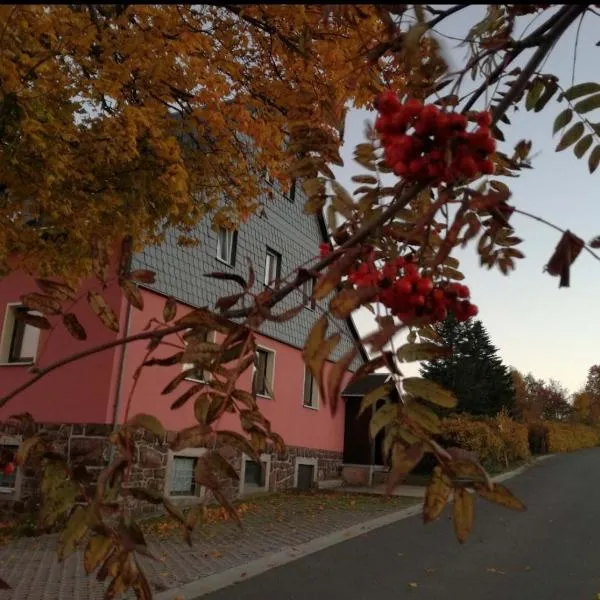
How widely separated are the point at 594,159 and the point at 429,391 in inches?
75.2

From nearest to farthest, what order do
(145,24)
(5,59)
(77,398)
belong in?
(5,59)
(145,24)
(77,398)

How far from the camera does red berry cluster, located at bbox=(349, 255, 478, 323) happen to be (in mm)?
1374

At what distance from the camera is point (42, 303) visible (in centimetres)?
176

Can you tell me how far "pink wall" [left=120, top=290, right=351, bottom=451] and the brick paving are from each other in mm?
1921

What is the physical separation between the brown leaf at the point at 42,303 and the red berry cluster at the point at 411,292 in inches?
33.6

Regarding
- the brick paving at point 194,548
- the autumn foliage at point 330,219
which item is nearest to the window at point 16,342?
the brick paving at point 194,548

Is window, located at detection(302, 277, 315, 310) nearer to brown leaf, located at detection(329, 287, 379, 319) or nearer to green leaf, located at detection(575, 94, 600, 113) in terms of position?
brown leaf, located at detection(329, 287, 379, 319)

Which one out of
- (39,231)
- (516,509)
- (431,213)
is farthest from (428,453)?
(39,231)

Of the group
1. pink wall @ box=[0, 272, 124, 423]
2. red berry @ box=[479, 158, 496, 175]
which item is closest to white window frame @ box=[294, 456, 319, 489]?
pink wall @ box=[0, 272, 124, 423]

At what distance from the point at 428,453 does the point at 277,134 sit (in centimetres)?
617

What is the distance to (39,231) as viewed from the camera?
21.5 feet

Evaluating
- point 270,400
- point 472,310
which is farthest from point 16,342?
point 472,310

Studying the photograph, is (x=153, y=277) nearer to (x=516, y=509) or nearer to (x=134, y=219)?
(x=516, y=509)

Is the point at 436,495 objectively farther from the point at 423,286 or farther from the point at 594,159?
the point at 594,159
